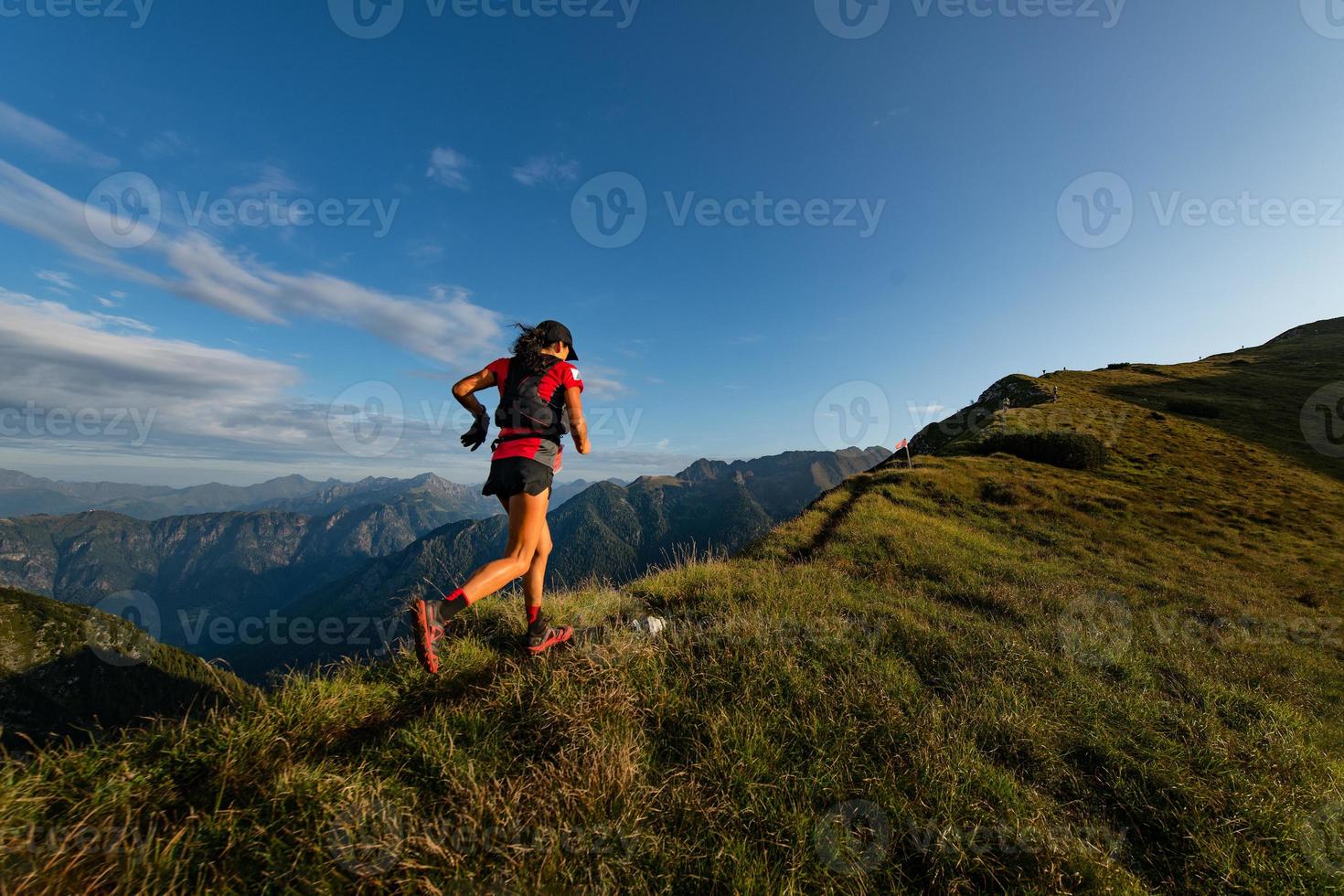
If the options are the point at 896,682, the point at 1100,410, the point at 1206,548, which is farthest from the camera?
the point at 1100,410

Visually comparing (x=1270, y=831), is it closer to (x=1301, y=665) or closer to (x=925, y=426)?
(x=1301, y=665)

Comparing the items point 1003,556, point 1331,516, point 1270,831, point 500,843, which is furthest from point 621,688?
point 1331,516

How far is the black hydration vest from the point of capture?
4828mm

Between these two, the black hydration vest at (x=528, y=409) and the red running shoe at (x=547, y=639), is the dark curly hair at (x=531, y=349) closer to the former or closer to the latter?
the black hydration vest at (x=528, y=409)

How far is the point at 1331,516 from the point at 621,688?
31.4 meters

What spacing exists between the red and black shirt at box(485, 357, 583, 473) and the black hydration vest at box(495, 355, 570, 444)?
0.03 meters

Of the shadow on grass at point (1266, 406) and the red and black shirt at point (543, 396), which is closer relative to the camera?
the red and black shirt at point (543, 396)

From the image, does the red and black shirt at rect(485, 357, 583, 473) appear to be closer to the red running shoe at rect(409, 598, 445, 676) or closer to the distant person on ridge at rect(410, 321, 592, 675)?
the distant person on ridge at rect(410, 321, 592, 675)

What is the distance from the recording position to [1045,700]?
4.68 m

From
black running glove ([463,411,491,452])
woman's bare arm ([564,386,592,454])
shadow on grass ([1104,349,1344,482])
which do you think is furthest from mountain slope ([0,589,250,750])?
shadow on grass ([1104,349,1344,482])

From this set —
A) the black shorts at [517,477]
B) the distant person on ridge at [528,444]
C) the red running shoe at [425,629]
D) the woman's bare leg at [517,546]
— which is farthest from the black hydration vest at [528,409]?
the red running shoe at [425,629]

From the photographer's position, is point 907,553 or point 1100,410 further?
point 1100,410

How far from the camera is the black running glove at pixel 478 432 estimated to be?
5316mm

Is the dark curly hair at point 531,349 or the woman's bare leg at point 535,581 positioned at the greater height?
the dark curly hair at point 531,349
